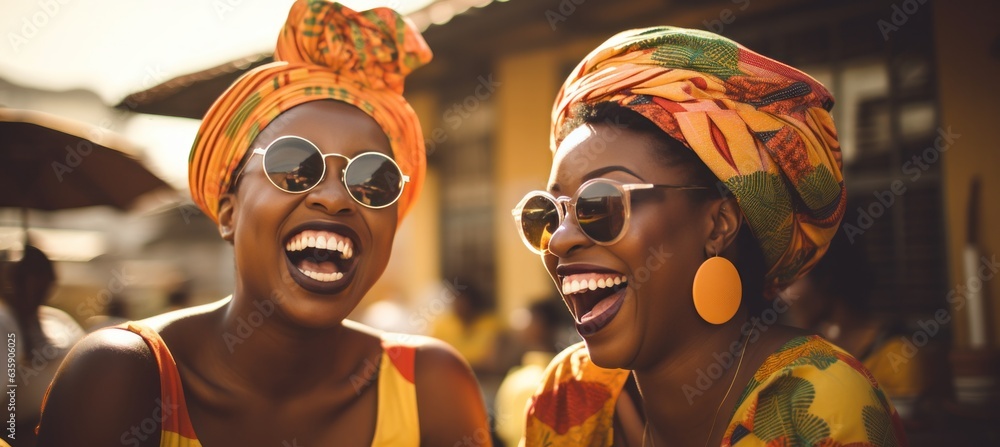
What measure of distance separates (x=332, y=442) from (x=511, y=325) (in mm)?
5095

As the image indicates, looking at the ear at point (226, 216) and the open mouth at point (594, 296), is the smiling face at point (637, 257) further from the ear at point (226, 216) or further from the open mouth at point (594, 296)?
the ear at point (226, 216)

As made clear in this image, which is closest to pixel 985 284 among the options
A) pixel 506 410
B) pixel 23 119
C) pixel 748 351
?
pixel 506 410

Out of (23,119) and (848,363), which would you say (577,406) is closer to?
(848,363)

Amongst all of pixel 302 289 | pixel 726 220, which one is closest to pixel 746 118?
pixel 726 220

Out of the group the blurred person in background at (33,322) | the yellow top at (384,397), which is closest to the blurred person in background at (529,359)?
the yellow top at (384,397)

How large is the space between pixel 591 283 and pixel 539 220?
0.98 feet

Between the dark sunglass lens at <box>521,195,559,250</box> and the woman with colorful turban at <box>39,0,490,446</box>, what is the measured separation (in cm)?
48

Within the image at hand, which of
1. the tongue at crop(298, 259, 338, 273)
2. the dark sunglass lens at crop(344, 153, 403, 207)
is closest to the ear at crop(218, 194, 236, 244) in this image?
the tongue at crop(298, 259, 338, 273)

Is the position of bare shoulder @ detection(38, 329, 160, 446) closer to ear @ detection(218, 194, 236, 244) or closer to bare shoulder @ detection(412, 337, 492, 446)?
ear @ detection(218, 194, 236, 244)

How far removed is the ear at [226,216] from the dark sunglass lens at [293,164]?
0.97 ft

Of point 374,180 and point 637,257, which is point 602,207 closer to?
point 637,257

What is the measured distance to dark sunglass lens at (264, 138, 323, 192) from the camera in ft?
7.44

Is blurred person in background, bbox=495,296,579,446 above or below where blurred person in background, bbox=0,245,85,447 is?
below

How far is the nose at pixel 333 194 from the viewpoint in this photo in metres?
2.27
